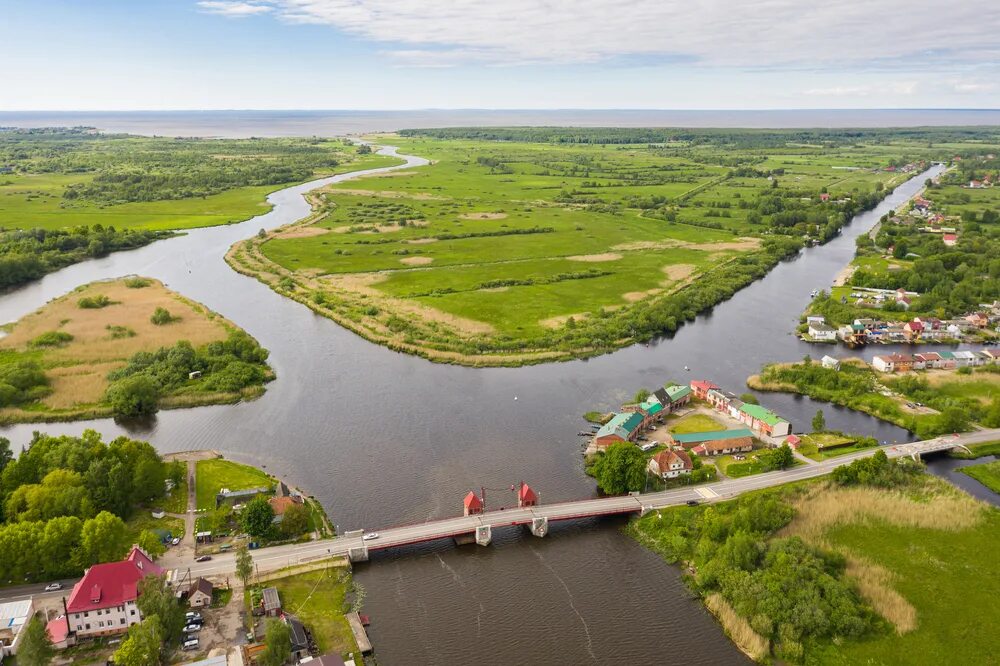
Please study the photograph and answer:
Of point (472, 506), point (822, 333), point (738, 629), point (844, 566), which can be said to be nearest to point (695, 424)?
point (844, 566)

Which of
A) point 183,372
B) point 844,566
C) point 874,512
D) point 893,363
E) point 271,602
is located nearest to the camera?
point 271,602

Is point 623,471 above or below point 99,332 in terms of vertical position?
below

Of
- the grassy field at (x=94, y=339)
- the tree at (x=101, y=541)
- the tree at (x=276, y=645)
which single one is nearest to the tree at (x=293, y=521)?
the tree at (x=101, y=541)

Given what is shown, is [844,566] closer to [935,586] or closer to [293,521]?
[935,586]

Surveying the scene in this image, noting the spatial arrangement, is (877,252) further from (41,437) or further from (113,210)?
(113,210)

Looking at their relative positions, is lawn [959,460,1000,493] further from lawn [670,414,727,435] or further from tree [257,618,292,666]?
tree [257,618,292,666]

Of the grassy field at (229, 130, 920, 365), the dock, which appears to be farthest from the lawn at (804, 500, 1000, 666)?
the grassy field at (229, 130, 920, 365)

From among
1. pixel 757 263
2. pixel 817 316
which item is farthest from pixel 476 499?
pixel 757 263
